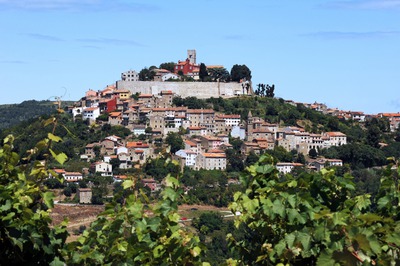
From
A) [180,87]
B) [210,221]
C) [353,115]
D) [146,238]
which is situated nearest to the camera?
[146,238]

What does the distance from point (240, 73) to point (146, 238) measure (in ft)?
231

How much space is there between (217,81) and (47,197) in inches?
2708

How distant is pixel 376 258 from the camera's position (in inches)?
219

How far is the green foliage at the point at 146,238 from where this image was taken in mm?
6082

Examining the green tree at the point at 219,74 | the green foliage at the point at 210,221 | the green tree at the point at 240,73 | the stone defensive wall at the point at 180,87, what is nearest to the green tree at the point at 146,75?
the stone defensive wall at the point at 180,87

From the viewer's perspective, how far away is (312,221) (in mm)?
6141

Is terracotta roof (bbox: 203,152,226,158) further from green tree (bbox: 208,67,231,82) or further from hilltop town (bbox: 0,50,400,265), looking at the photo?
green tree (bbox: 208,67,231,82)

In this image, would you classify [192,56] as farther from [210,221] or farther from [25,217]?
[25,217]

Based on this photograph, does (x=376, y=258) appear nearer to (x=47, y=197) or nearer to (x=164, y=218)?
(x=164, y=218)

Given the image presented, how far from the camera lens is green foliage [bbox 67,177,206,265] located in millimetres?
6082

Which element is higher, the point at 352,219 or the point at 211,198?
the point at 352,219

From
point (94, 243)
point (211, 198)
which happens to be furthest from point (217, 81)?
point (94, 243)

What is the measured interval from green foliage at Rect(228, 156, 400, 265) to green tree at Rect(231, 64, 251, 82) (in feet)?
226

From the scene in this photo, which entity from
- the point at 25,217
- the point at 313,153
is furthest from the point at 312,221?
the point at 313,153
